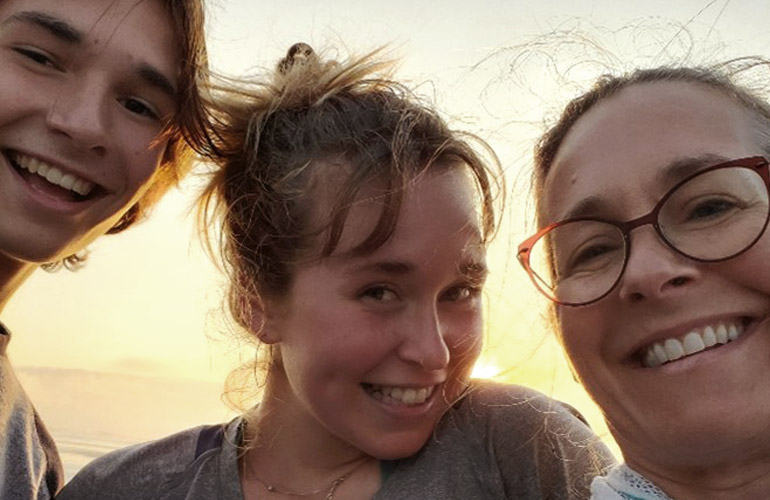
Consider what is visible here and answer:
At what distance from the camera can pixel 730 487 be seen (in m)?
1.80

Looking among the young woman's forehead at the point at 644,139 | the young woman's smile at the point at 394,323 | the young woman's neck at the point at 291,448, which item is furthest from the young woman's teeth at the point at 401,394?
the young woman's forehead at the point at 644,139

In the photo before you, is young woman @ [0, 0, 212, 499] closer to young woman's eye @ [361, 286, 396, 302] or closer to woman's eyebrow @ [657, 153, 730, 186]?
young woman's eye @ [361, 286, 396, 302]

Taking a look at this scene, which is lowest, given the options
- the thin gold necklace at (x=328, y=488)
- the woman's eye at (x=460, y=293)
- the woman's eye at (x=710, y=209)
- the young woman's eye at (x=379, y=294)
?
the thin gold necklace at (x=328, y=488)

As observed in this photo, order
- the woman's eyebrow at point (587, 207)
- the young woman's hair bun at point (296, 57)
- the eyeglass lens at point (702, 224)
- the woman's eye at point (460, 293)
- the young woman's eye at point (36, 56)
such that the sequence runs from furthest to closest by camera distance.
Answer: the young woman's hair bun at point (296, 57)
the young woman's eye at point (36, 56)
the woman's eye at point (460, 293)
the woman's eyebrow at point (587, 207)
the eyeglass lens at point (702, 224)

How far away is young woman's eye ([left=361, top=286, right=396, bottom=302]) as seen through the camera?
2385 mm

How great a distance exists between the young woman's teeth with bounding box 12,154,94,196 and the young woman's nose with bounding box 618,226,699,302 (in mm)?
1805

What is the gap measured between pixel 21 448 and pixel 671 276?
215cm

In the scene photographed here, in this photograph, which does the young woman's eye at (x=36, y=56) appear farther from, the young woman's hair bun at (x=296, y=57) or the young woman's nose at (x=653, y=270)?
the young woman's nose at (x=653, y=270)

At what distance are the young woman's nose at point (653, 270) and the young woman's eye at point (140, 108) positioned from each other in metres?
1.73

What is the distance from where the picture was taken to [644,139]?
5.84ft

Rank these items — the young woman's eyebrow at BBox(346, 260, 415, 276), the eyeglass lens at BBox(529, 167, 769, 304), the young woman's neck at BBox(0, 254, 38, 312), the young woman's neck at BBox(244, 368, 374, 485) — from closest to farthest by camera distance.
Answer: the eyeglass lens at BBox(529, 167, 769, 304)
the young woman's eyebrow at BBox(346, 260, 415, 276)
the young woman's neck at BBox(244, 368, 374, 485)
the young woman's neck at BBox(0, 254, 38, 312)

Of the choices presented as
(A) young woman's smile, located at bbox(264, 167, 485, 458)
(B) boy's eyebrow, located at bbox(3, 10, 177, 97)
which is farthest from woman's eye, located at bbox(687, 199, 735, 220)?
(B) boy's eyebrow, located at bbox(3, 10, 177, 97)

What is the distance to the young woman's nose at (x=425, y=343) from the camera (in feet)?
7.65

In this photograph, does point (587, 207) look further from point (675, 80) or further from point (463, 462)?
point (463, 462)
